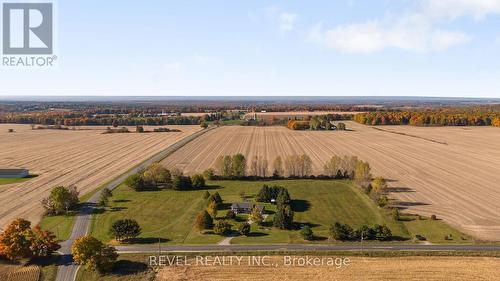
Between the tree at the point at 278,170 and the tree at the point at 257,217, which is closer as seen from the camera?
the tree at the point at 257,217

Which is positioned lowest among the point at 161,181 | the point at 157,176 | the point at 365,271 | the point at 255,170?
the point at 365,271

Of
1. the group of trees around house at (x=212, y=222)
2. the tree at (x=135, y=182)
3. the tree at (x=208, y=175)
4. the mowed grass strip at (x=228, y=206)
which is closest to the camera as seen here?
the mowed grass strip at (x=228, y=206)

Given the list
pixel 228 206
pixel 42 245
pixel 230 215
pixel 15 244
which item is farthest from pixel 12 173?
pixel 230 215

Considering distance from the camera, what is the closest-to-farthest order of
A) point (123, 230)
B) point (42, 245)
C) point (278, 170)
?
point (42, 245) < point (123, 230) < point (278, 170)

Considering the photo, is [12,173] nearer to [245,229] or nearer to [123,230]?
[123,230]

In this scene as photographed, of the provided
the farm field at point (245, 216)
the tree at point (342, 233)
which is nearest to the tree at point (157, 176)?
the farm field at point (245, 216)

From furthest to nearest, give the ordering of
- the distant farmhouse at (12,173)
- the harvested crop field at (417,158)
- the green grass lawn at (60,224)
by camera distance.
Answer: the distant farmhouse at (12,173) < the harvested crop field at (417,158) < the green grass lawn at (60,224)

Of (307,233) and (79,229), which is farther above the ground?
(307,233)

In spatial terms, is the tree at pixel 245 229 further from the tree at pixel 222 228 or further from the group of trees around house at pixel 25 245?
the group of trees around house at pixel 25 245
